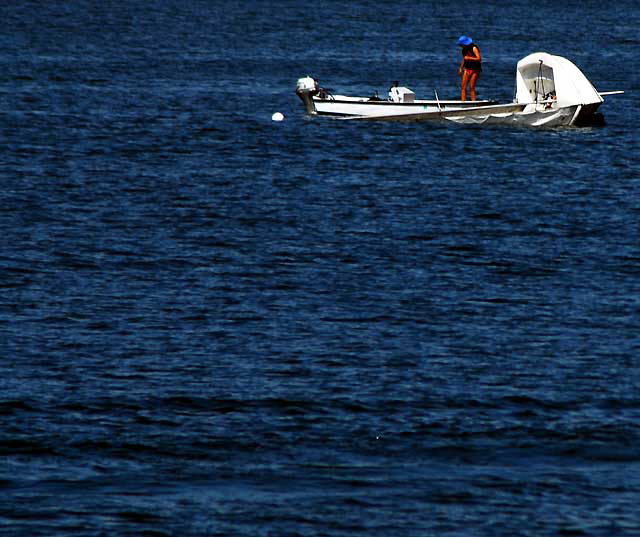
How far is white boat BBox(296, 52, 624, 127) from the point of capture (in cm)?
5059

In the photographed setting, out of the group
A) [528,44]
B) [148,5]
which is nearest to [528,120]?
[528,44]

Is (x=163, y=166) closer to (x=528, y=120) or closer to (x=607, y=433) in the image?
(x=528, y=120)

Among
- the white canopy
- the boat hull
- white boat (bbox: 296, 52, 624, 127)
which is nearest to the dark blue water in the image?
white boat (bbox: 296, 52, 624, 127)

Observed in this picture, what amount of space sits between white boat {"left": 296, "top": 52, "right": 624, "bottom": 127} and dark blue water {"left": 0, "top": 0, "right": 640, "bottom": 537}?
519 millimetres

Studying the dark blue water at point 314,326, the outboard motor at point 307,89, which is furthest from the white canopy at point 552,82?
the outboard motor at point 307,89

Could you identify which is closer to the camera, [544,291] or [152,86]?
[544,291]

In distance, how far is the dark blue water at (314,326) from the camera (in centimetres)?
1684

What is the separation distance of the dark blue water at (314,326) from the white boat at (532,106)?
1.70 ft

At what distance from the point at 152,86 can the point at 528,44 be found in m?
41.6

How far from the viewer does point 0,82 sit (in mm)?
66125

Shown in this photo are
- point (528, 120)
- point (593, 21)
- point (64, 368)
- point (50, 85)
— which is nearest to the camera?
point (64, 368)

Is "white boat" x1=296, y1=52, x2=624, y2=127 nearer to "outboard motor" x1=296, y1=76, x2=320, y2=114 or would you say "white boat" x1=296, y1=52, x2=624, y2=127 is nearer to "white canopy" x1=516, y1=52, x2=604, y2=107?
"white canopy" x1=516, y1=52, x2=604, y2=107

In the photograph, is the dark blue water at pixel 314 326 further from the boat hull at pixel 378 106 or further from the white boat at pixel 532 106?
the boat hull at pixel 378 106

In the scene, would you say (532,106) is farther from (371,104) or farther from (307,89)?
(307,89)
